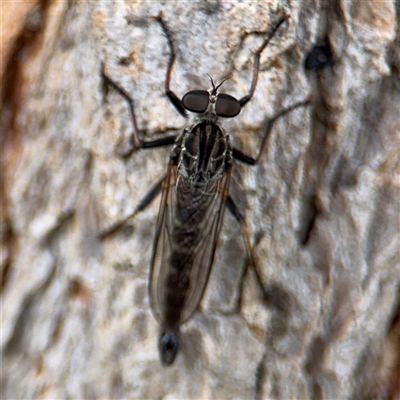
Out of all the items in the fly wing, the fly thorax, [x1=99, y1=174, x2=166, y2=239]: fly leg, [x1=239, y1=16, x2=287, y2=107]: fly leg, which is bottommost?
the fly wing

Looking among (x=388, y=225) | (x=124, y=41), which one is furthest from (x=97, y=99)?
(x=388, y=225)

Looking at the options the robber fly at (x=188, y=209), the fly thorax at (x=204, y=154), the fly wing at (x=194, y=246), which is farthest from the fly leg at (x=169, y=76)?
the fly wing at (x=194, y=246)

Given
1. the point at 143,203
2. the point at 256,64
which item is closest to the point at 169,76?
the point at 256,64

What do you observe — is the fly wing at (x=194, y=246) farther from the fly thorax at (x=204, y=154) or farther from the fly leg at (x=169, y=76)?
the fly leg at (x=169, y=76)

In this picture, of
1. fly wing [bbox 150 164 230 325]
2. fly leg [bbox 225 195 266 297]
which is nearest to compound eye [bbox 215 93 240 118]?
fly wing [bbox 150 164 230 325]

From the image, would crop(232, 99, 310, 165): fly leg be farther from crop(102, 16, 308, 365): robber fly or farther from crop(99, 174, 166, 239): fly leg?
crop(99, 174, 166, 239): fly leg

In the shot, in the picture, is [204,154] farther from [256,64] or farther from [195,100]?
[256,64]
